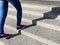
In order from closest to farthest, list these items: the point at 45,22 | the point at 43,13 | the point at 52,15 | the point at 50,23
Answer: the point at 50,23 → the point at 45,22 → the point at 52,15 → the point at 43,13

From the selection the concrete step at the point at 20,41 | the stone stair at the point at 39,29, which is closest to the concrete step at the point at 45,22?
the stone stair at the point at 39,29

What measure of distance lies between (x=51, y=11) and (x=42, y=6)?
368 millimetres

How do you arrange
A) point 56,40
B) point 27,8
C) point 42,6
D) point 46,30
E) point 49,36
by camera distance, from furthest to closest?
point 27,8 < point 42,6 < point 46,30 < point 49,36 < point 56,40

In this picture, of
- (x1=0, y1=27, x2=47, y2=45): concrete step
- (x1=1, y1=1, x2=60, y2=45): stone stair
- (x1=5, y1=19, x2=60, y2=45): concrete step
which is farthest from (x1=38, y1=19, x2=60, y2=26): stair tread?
(x1=0, y1=27, x2=47, y2=45): concrete step

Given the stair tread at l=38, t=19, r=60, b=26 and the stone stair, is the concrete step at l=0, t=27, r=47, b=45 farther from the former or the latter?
the stair tread at l=38, t=19, r=60, b=26

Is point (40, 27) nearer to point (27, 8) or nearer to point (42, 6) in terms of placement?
point (42, 6)

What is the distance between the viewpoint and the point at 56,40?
287 centimetres

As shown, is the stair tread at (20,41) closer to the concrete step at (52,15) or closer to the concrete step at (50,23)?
the concrete step at (50,23)

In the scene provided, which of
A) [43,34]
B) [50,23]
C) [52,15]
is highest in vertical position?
[52,15]

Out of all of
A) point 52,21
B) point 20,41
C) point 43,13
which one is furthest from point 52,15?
point 20,41

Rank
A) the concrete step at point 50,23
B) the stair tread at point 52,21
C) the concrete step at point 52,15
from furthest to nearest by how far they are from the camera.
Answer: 1. the concrete step at point 52,15
2. the stair tread at point 52,21
3. the concrete step at point 50,23

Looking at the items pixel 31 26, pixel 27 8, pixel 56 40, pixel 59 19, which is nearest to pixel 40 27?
pixel 31 26

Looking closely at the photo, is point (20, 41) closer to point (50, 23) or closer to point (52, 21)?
point (50, 23)

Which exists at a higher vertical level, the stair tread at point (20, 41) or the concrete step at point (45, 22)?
the concrete step at point (45, 22)
